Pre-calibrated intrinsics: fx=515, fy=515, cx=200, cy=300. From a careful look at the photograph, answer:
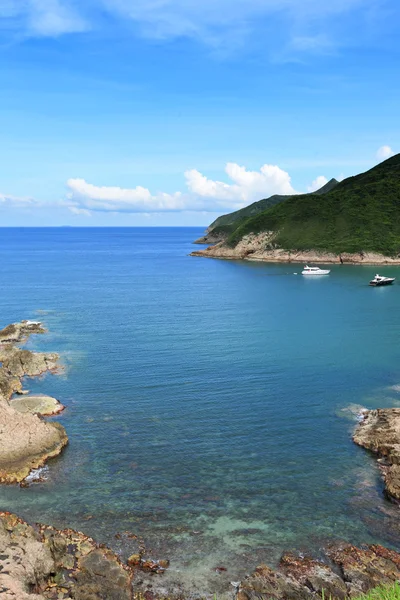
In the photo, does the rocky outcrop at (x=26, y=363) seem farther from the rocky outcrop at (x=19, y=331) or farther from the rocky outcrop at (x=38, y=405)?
the rocky outcrop at (x=19, y=331)

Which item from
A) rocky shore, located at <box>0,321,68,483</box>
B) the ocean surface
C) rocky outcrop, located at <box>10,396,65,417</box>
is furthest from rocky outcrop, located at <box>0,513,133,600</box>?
rocky outcrop, located at <box>10,396,65,417</box>

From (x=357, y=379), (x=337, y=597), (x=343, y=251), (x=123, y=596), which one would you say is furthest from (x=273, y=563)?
(x=343, y=251)

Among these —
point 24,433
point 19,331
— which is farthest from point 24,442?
point 19,331

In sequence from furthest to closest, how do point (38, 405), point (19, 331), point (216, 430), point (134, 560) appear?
point (19, 331) → point (38, 405) → point (216, 430) → point (134, 560)

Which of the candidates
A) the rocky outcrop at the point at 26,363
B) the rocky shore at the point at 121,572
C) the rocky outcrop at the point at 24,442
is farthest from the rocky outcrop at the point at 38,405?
the rocky shore at the point at 121,572

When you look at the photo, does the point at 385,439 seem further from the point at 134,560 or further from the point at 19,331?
→ the point at 19,331

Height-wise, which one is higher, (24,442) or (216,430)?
(24,442)

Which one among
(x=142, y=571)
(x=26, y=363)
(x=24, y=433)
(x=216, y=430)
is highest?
(x=26, y=363)
